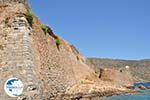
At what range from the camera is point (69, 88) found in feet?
109

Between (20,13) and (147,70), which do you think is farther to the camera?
(147,70)

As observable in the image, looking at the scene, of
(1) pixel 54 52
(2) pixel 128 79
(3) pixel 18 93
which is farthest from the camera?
(2) pixel 128 79

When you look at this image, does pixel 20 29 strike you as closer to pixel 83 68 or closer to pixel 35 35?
Result: pixel 35 35

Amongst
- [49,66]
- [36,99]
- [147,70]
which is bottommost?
[36,99]

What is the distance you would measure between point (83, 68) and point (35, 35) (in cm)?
2781

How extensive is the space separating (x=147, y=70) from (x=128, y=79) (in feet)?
343

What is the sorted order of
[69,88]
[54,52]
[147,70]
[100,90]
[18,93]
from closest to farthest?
[18,93] < [54,52] < [69,88] < [100,90] < [147,70]

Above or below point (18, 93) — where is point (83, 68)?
above

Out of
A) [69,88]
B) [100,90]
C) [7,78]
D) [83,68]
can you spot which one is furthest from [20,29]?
[83,68]

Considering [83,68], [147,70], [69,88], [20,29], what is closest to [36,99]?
[20,29]

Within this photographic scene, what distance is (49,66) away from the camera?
25.0m

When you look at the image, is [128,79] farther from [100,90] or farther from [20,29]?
[20,29]

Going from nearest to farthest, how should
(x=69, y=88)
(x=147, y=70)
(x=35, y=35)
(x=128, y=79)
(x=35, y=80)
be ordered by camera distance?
(x=35, y=80) → (x=35, y=35) → (x=69, y=88) → (x=128, y=79) → (x=147, y=70)

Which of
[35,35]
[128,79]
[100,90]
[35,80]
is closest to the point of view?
[35,80]
